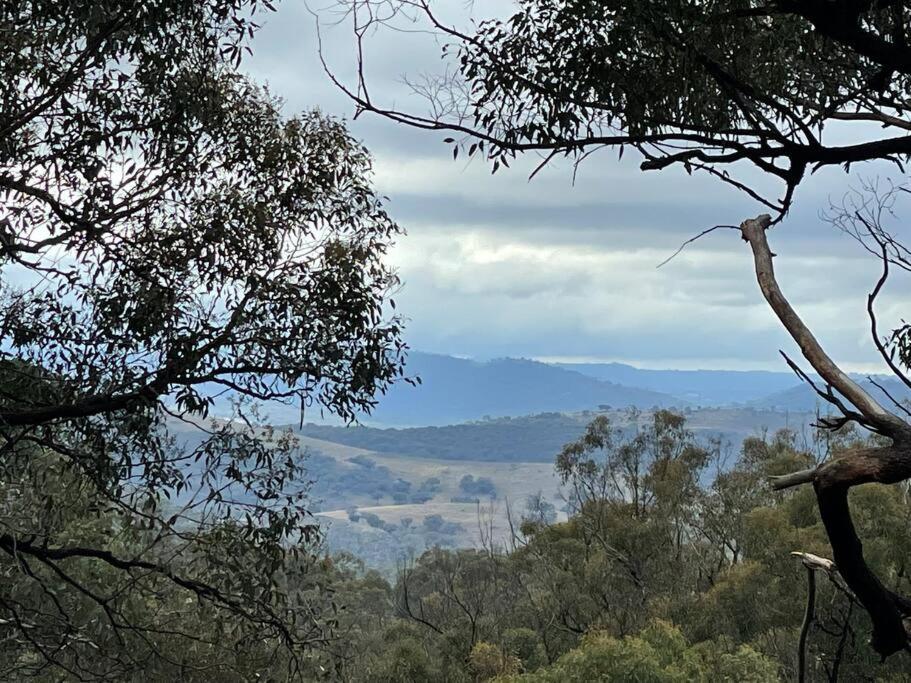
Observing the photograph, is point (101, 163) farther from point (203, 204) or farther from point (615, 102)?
point (615, 102)

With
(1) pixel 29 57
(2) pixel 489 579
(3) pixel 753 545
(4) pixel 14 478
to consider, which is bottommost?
(2) pixel 489 579

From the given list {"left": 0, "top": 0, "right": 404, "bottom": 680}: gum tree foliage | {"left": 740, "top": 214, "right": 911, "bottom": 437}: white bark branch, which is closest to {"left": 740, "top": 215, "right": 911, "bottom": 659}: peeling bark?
{"left": 740, "top": 214, "right": 911, "bottom": 437}: white bark branch

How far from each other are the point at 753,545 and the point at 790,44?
14.4 meters

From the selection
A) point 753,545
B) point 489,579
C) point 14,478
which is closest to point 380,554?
point 489,579

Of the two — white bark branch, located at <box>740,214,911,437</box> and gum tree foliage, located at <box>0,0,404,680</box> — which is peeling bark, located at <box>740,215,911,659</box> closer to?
white bark branch, located at <box>740,214,911,437</box>

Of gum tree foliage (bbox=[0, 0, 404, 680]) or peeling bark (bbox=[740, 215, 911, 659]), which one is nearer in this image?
peeling bark (bbox=[740, 215, 911, 659])

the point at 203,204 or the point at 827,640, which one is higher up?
the point at 203,204

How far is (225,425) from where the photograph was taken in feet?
17.9

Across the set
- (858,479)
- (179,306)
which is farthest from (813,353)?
(179,306)

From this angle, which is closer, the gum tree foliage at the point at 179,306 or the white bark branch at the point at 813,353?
the white bark branch at the point at 813,353

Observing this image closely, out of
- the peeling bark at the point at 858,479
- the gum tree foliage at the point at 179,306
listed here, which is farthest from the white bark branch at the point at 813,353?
the gum tree foliage at the point at 179,306

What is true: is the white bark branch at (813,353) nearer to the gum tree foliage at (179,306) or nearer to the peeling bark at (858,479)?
the peeling bark at (858,479)

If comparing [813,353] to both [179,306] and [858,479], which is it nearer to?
[858,479]

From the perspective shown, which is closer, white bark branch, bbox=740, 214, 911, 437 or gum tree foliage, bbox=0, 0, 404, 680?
white bark branch, bbox=740, 214, 911, 437
